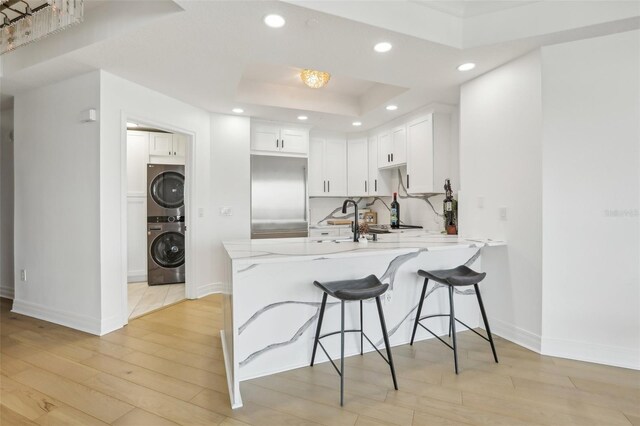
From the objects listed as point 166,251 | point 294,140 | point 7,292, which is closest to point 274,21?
point 294,140

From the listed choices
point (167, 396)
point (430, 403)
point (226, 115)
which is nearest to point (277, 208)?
point (226, 115)

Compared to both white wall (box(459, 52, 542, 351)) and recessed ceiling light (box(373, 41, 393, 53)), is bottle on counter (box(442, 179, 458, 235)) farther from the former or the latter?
recessed ceiling light (box(373, 41, 393, 53))

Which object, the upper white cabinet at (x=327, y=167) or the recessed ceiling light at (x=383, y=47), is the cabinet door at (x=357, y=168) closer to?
the upper white cabinet at (x=327, y=167)

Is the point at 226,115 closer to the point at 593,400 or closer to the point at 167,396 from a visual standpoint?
the point at 167,396

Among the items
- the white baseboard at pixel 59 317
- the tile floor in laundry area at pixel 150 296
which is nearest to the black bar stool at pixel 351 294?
the white baseboard at pixel 59 317

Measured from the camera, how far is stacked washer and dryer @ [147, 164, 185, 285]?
4547 millimetres

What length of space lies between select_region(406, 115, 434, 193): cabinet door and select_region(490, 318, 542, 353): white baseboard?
1.64 meters

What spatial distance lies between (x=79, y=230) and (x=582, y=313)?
4.41 meters

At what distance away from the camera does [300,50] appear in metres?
2.45

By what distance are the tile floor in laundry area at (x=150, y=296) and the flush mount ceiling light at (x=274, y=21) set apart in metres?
3.11

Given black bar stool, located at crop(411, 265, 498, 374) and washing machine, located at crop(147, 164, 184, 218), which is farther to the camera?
washing machine, located at crop(147, 164, 184, 218)

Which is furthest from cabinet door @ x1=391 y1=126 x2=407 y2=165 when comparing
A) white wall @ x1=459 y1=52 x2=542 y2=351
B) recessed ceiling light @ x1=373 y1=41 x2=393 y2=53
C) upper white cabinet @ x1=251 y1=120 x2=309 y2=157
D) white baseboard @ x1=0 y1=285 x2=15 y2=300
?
white baseboard @ x1=0 y1=285 x2=15 y2=300

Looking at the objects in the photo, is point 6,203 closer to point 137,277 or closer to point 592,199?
point 137,277

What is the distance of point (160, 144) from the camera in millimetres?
4746
